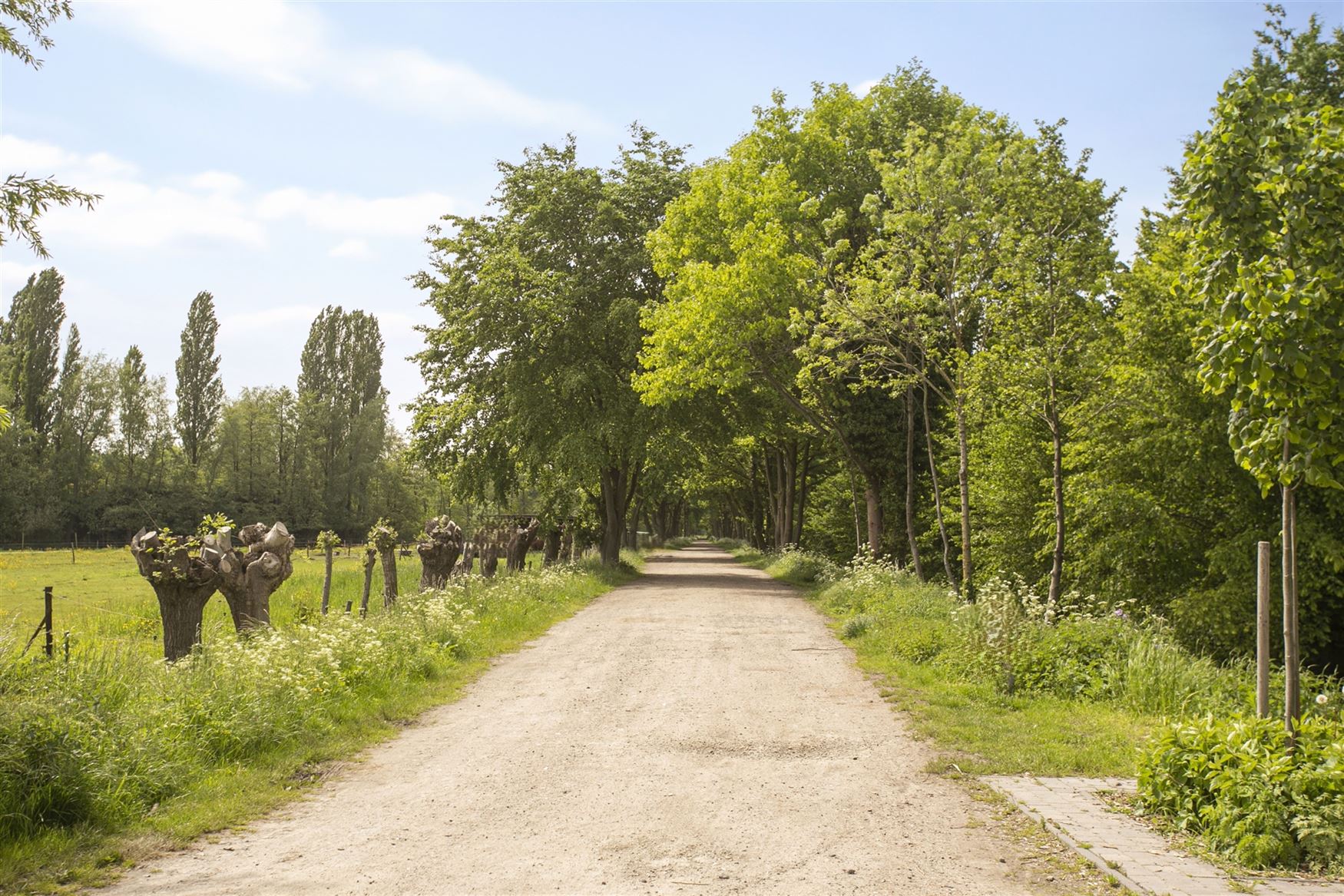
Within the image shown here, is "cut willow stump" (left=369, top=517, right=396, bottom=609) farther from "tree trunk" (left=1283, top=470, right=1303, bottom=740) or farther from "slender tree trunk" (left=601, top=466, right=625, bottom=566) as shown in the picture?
"slender tree trunk" (left=601, top=466, right=625, bottom=566)

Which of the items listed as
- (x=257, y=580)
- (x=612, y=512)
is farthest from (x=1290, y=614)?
(x=612, y=512)

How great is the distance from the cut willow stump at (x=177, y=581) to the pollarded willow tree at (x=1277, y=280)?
348 inches

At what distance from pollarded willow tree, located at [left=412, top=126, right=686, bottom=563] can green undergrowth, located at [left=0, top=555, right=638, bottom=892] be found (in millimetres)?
18919

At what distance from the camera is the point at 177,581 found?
972cm

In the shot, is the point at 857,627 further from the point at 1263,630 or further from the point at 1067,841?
the point at 1067,841

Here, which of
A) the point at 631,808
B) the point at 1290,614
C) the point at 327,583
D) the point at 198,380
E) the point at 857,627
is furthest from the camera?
the point at 198,380

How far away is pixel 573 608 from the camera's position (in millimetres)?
20766

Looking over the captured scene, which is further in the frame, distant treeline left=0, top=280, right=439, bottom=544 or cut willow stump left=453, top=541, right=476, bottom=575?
distant treeline left=0, top=280, right=439, bottom=544

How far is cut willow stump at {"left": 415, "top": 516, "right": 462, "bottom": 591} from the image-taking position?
19.3 metres

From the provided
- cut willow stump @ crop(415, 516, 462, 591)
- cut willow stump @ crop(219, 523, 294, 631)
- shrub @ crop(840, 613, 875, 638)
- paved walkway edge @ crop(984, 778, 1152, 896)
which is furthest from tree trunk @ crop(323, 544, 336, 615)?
paved walkway edge @ crop(984, 778, 1152, 896)

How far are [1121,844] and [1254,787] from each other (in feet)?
2.70

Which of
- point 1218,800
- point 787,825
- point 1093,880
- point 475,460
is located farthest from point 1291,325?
point 475,460

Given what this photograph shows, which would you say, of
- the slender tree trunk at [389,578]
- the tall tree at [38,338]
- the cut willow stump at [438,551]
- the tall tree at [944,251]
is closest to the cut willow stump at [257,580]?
the slender tree trunk at [389,578]

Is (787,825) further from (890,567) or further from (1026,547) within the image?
(1026,547)
